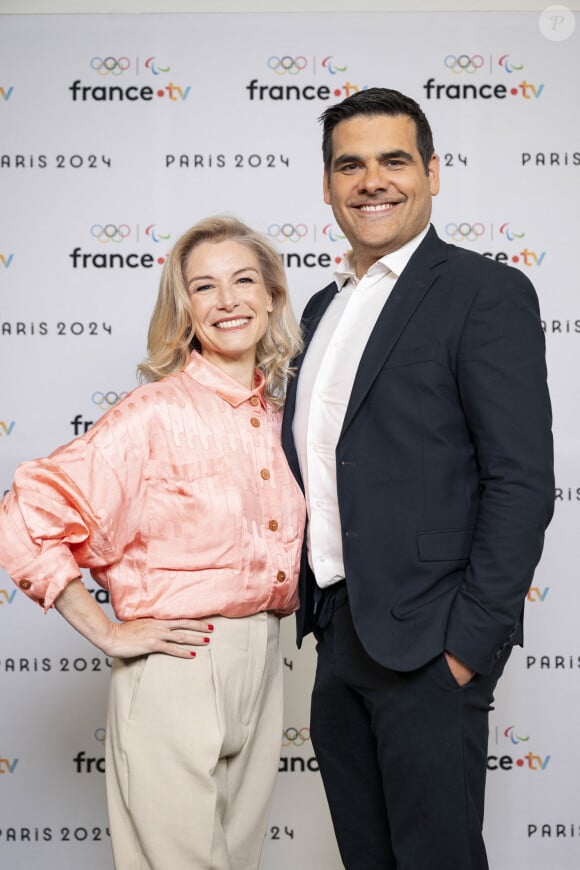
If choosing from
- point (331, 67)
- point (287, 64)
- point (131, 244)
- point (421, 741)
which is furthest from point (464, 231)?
point (421, 741)

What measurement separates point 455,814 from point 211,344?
3.43ft

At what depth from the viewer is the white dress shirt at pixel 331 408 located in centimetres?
188

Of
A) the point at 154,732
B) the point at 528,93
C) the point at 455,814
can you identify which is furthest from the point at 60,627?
the point at 528,93

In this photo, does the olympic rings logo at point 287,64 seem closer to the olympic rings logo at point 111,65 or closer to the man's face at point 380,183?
the olympic rings logo at point 111,65

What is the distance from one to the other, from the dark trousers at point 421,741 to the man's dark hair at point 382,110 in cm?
97

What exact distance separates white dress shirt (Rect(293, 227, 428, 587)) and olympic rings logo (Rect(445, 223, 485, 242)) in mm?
1077

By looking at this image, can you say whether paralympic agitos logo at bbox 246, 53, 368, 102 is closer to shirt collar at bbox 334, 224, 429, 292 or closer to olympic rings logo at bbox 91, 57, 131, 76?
olympic rings logo at bbox 91, 57, 131, 76

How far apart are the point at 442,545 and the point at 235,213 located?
1.68m

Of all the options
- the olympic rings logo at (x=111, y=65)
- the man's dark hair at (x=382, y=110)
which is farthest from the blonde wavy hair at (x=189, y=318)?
the olympic rings logo at (x=111, y=65)

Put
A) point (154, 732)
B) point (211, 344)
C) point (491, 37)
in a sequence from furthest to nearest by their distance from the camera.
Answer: point (491, 37)
point (211, 344)
point (154, 732)

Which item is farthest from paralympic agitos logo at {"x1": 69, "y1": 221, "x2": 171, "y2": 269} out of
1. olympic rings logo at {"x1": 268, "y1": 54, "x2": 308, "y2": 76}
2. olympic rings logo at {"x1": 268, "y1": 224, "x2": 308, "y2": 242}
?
olympic rings logo at {"x1": 268, "y1": 54, "x2": 308, "y2": 76}

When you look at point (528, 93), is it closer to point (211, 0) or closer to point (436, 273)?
point (211, 0)

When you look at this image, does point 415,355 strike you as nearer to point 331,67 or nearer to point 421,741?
point 421,741

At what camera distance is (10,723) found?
310 cm
